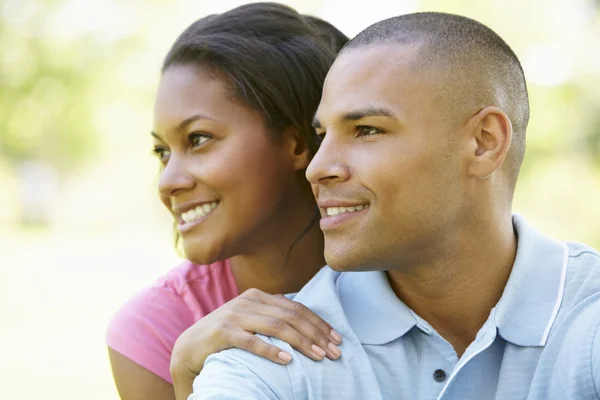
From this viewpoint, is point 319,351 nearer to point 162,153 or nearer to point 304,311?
point 304,311

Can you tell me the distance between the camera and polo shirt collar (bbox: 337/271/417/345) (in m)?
2.46

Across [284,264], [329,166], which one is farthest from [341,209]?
[284,264]

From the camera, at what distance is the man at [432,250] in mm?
2330

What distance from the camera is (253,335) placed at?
246 cm

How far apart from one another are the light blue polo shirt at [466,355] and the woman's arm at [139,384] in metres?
0.76

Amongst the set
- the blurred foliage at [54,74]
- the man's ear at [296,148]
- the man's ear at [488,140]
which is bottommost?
the man's ear at [488,140]

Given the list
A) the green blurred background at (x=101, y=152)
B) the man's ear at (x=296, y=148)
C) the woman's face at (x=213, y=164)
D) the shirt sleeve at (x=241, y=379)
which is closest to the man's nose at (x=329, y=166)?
the shirt sleeve at (x=241, y=379)

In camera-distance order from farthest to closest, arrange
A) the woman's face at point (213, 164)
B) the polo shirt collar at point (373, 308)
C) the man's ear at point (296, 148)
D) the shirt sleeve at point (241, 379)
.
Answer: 1. the man's ear at point (296, 148)
2. the woman's face at point (213, 164)
3. the polo shirt collar at point (373, 308)
4. the shirt sleeve at point (241, 379)

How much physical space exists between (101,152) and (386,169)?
893 inches

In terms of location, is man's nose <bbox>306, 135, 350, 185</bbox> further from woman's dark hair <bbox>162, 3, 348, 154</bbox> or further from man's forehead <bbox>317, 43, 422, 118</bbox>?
woman's dark hair <bbox>162, 3, 348, 154</bbox>

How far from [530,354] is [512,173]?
1.94ft

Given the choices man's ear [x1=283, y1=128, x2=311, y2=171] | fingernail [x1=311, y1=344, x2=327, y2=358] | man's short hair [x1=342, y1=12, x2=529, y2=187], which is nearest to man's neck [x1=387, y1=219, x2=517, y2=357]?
man's short hair [x1=342, y1=12, x2=529, y2=187]

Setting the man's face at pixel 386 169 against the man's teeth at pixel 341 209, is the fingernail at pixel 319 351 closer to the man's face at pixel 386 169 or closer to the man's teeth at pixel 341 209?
the man's face at pixel 386 169

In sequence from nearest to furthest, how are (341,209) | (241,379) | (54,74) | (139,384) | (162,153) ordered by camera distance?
(241,379) → (341,209) → (139,384) → (162,153) → (54,74)
